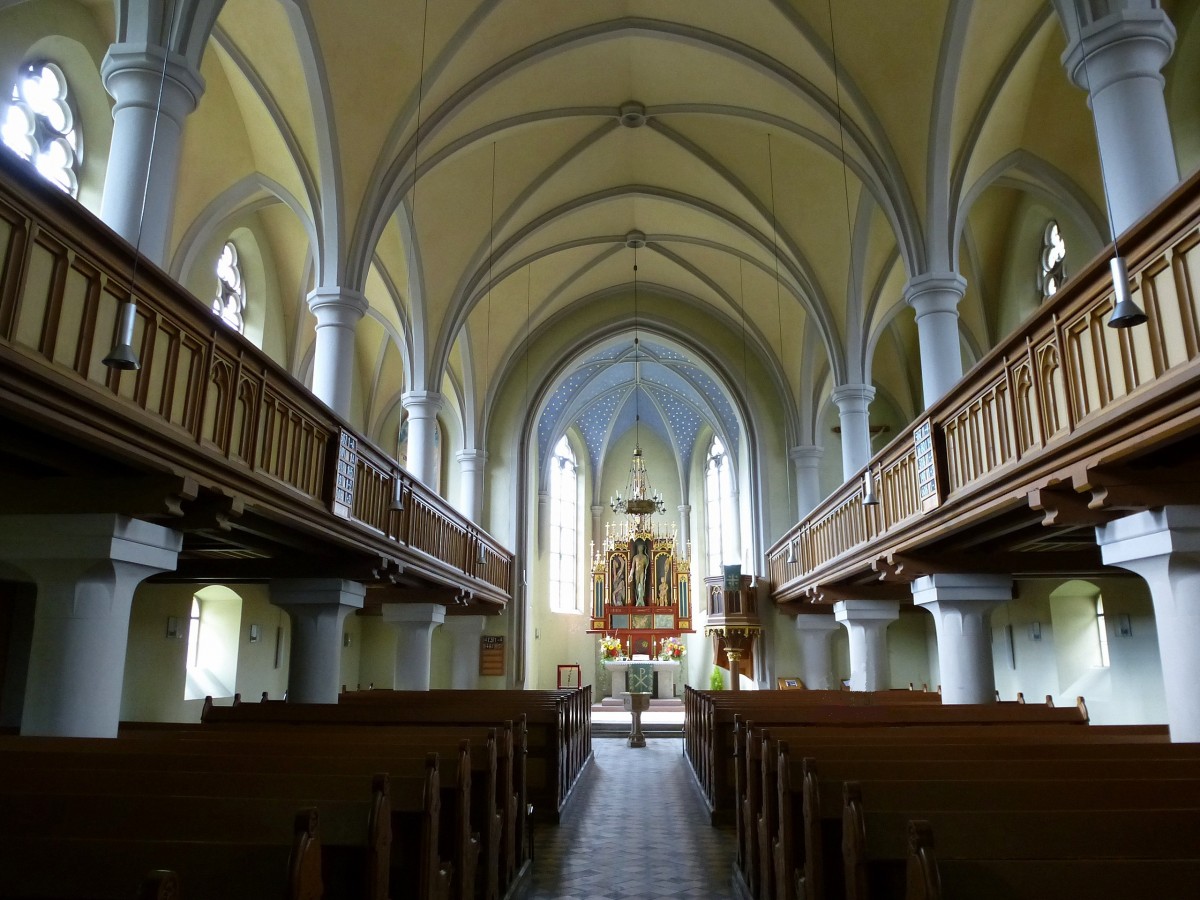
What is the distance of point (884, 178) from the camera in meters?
11.7

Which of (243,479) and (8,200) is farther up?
(8,200)

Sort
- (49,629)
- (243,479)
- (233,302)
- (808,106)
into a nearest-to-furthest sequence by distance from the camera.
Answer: (49,629) → (243,479) → (808,106) → (233,302)

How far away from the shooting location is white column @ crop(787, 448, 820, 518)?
20.9 metres

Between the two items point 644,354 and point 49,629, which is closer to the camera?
point 49,629

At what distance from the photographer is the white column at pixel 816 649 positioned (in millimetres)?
18812

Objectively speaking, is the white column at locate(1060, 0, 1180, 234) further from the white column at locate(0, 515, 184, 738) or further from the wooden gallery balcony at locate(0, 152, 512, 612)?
the white column at locate(0, 515, 184, 738)

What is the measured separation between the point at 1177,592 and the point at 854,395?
10.6m

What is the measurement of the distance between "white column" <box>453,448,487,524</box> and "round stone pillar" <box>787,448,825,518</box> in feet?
25.5

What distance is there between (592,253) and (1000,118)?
10406 mm

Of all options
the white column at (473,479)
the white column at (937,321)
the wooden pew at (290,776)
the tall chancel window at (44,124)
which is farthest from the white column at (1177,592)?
the white column at (473,479)

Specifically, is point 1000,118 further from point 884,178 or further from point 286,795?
point 286,795

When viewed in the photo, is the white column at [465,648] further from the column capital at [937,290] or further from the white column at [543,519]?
the column capital at [937,290]

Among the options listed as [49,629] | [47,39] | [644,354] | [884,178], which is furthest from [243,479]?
[644,354]

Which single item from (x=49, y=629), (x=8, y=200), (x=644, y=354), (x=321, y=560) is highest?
(x=644, y=354)
